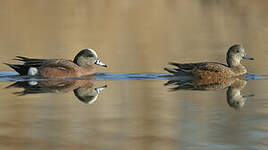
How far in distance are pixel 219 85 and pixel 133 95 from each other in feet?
6.32

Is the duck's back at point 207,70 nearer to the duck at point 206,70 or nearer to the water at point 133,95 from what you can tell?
the duck at point 206,70

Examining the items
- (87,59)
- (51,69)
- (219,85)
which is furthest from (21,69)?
(219,85)

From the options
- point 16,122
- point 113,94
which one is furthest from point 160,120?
point 113,94

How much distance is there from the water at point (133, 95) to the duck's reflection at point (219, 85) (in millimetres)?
31

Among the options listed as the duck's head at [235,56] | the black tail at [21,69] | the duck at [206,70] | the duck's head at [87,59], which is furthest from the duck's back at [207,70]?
the black tail at [21,69]

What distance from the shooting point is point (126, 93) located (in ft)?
39.7

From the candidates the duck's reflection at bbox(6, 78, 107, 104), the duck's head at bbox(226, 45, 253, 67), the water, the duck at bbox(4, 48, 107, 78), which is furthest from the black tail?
the duck's head at bbox(226, 45, 253, 67)

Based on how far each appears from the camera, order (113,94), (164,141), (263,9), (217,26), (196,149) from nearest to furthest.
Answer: (196,149) → (164,141) → (113,94) → (217,26) → (263,9)

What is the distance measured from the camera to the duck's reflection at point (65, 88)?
11.8 meters

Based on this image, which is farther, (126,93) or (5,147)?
(126,93)

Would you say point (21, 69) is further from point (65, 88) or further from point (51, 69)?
point (65, 88)

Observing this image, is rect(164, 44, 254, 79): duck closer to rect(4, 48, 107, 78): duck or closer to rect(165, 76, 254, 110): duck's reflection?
rect(165, 76, 254, 110): duck's reflection

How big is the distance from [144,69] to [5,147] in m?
7.42

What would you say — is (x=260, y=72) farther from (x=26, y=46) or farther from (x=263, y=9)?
(x=263, y=9)
